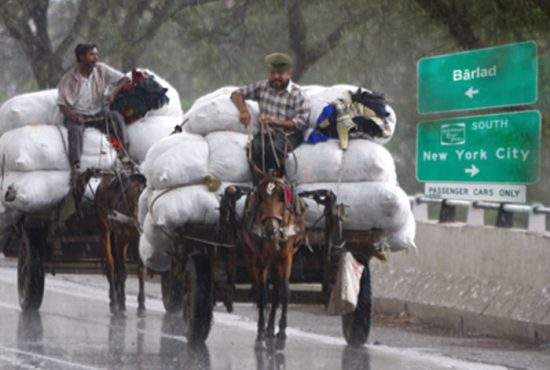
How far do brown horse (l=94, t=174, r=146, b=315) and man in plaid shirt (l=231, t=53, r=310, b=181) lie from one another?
277 cm

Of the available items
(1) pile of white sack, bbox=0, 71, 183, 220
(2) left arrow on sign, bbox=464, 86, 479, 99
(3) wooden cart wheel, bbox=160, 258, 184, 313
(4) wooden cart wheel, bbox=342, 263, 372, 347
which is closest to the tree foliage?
(2) left arrow on sign, bbox=464, 86, 479, 99

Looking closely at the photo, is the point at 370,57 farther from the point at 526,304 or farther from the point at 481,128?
the point at 526,304

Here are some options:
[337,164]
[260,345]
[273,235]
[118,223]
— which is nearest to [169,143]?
[337,164]

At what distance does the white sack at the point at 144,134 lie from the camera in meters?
17.8

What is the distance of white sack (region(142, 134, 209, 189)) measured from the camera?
13.8 m

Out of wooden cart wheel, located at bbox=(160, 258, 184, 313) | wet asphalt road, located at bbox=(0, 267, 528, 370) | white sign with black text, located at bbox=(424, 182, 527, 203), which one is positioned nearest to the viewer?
wet asphalt road, located at bbox=(0, 267, 528, 370)

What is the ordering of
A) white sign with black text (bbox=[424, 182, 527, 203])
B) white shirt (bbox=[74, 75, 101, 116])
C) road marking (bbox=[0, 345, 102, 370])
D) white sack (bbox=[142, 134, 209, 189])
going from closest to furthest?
road marking (bbox=[0, 345, 102, 370])
white sack (bbox=[142, 134, 209, 189])
white sign with black text (bbox=[424, 182, 527, 203])
white shirt (bbox=[74, 75, 101, 116])

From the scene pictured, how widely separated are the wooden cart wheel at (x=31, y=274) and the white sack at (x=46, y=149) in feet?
2.51

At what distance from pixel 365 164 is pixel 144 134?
4.45 metres

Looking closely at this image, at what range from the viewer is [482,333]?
50.7ft

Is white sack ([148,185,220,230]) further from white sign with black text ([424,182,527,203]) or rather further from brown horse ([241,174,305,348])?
white sign with black text ([424,182,527,203])

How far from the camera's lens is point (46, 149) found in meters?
17.1

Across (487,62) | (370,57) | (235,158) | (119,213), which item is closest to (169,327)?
(119,213)

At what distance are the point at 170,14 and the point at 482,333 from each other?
49.3 ft
